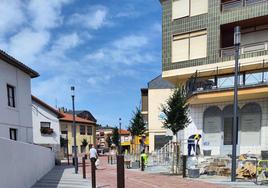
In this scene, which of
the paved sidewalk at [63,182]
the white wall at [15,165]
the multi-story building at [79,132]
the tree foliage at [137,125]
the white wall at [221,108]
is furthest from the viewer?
the multi-story building at [79,132]

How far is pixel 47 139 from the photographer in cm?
3378

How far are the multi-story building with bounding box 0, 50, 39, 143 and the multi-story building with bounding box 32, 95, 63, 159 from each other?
10.8 m

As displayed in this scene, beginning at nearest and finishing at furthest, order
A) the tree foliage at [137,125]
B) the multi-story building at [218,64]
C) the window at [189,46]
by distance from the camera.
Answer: the multi-story building at [218,64], the window at [189,46], the tree foliage at [137,125]

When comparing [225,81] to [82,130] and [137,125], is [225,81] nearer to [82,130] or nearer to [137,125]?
[137,125]

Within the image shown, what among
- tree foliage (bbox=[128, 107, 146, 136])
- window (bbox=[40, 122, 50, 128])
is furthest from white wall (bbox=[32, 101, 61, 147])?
tree foliage (bbox=[128, 107, 146, 136])

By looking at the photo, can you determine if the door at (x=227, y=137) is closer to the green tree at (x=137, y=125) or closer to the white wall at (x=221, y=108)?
the white wall at (x=221, y=108)

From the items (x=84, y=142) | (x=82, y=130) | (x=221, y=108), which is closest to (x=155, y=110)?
(x=221, y=108)

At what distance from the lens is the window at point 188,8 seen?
2091 cm

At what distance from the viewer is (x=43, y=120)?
32.7m

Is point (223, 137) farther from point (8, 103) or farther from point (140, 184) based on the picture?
point (8, 103)

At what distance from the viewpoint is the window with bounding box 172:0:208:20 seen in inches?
823

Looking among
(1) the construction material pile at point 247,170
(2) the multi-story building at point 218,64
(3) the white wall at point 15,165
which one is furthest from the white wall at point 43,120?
(1) the construction material pile at point 247,170

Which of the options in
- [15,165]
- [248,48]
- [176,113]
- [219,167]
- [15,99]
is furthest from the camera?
[248,48]

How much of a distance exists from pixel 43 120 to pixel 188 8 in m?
19.8
